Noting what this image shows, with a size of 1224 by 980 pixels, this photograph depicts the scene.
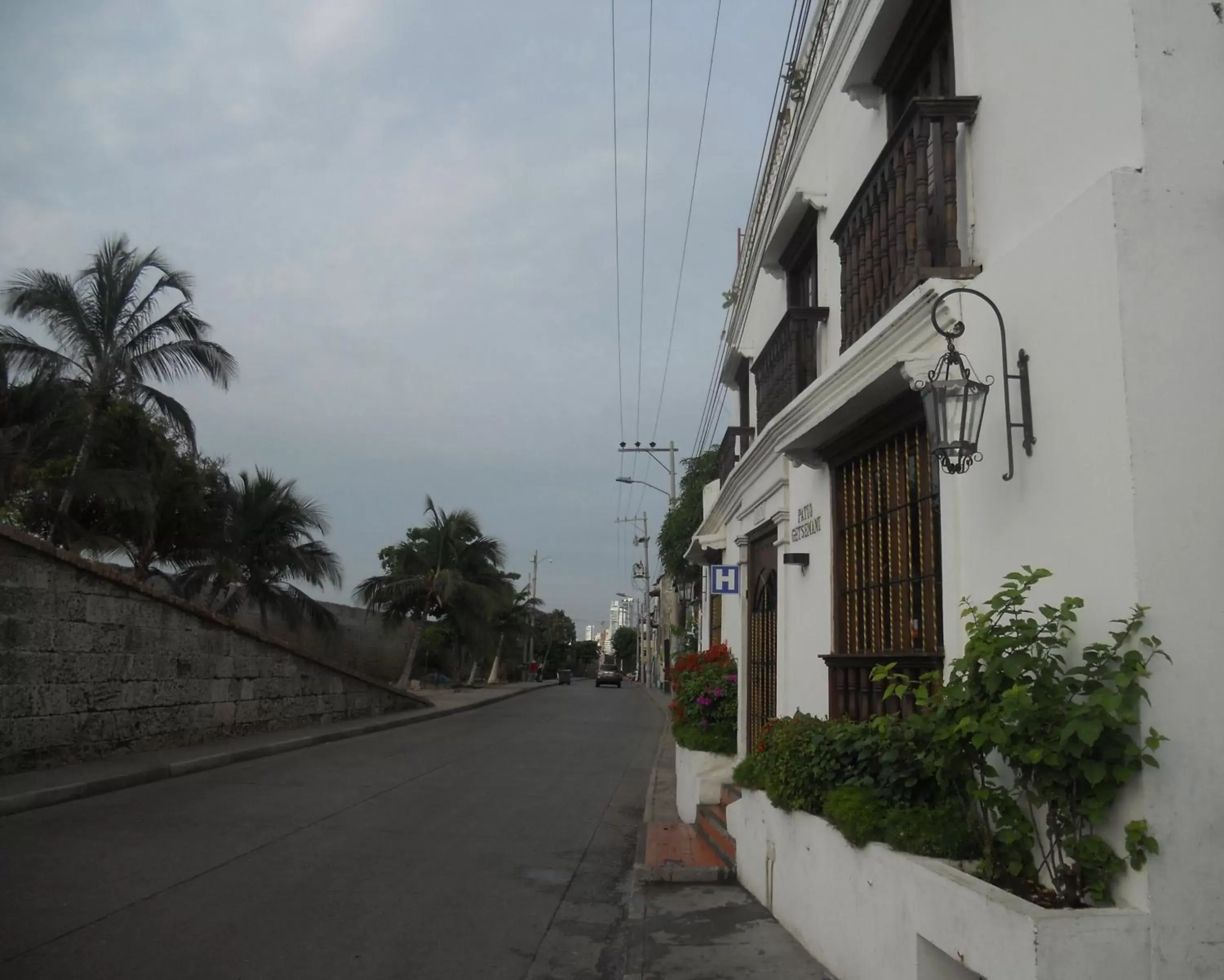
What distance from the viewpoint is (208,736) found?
1555 cm

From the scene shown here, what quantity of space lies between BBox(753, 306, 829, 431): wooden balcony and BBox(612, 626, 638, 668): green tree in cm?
11549

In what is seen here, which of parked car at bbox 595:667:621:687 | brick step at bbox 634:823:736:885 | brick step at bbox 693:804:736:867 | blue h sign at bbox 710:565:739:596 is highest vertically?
blue h sign at bbox 710:565:739:596

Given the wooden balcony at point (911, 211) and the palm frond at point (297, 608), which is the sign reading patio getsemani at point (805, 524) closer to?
the wooden balcony at point (911, 211)

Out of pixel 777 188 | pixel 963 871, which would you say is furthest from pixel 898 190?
pixel 777 188

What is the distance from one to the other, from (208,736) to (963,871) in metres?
13.9

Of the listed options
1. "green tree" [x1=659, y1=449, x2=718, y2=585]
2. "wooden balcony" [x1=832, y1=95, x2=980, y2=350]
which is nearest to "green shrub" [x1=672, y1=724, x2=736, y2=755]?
"wooden balcony" [x1=832, y1=95, x2=980, y2=350]

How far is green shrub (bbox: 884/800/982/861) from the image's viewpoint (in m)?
4.44

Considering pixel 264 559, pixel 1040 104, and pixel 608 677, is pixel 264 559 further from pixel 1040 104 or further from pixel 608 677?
pixel 608 677

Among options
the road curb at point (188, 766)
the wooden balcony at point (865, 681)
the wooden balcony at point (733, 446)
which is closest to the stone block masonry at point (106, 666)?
the road curb at point (188, 766)

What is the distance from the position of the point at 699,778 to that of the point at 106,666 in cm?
794

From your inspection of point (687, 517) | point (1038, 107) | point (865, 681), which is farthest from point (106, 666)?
point (687, 517)

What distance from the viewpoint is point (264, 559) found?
2791 centimetres

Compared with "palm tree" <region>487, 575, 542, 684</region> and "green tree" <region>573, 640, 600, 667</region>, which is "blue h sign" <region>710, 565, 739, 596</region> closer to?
"palm tree" <region>487, 575, 542, 684</region>

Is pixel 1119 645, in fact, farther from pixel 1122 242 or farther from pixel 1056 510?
pixel 1122 242
